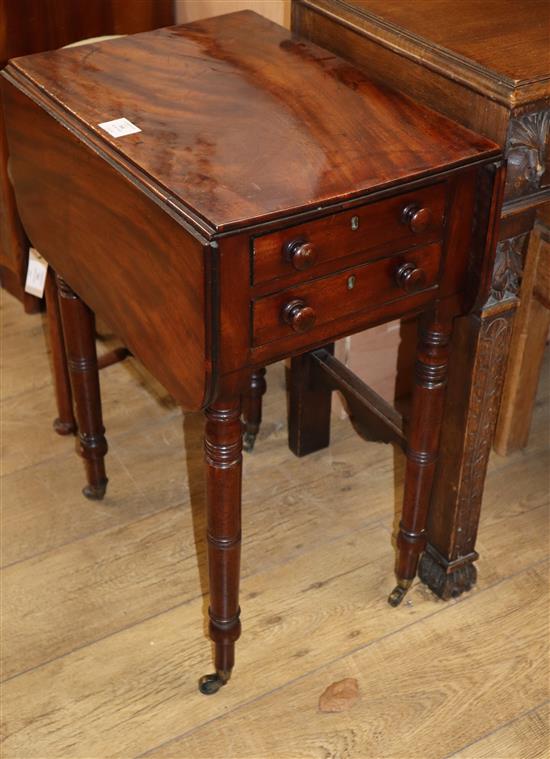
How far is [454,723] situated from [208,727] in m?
0.39

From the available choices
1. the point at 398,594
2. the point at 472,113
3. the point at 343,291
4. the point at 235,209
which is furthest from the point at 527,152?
the point at 398,594

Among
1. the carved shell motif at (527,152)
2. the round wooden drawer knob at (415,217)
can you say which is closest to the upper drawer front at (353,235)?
the round wooden drawer knob at (415,217)

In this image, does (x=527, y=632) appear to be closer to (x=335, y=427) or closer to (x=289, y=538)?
(x=289, y=538)

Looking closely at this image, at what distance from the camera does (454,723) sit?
1707 millimetres

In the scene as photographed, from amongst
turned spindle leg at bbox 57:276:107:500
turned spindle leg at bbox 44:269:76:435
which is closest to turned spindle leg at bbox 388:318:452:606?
turned spindle leg at bbox 57:276:107:500

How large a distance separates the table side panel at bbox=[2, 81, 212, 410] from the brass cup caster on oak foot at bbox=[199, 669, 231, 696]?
0.56 metres

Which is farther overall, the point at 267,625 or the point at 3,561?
the point at 3,561

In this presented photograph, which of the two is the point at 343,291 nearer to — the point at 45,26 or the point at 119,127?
the point at 119,127

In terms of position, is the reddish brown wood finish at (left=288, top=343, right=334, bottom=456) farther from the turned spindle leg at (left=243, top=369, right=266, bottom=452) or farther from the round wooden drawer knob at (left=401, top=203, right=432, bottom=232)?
the round wooden drawer knob at (left=401, top=203, right=432, bottom=232)

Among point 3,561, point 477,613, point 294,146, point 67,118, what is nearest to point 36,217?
point 67,118

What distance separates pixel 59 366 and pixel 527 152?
1125mm

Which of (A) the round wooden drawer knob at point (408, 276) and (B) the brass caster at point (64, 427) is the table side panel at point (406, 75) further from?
(B) the brass caster at point (64, 427)

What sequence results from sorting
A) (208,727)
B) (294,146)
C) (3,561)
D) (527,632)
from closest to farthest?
(294,146)
(208,727)
(527,632)
(3,561)

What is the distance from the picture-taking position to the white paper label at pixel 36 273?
2090 mm
